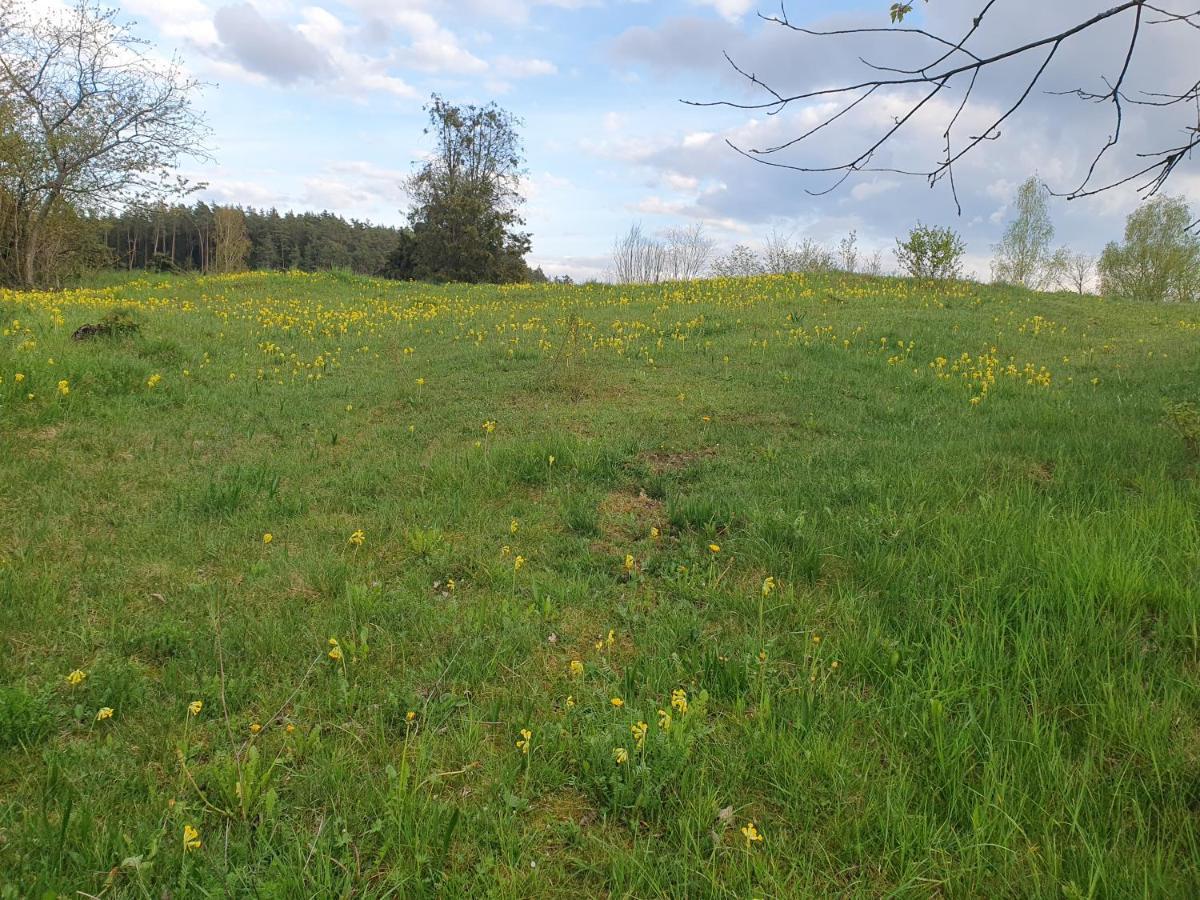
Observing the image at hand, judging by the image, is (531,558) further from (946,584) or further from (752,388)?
(752,388)

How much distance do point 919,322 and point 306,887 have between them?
519 inches

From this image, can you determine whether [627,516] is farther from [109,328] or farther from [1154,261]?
[1154,261]

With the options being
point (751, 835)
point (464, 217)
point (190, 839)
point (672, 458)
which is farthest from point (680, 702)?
point (464, 217)

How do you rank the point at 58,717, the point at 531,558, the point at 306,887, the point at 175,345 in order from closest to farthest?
the point at 306,887 < the point at 58,717 < the point at 531,558 < the point at 175,345

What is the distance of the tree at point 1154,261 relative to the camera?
30.5 meters

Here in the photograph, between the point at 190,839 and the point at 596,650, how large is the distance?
5.50ft

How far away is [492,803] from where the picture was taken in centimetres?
213

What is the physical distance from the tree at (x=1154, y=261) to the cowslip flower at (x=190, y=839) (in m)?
38.4

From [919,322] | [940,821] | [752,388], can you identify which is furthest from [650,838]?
[919,322]

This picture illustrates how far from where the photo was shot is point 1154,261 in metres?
31.8

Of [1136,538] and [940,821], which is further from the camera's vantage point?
[1136,538]

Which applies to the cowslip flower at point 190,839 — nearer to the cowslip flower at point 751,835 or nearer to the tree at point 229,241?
the cowslip flower at point 751,835

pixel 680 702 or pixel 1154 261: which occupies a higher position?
pixel 1154 261

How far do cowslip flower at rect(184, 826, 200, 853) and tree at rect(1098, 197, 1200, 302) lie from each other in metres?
38.4
